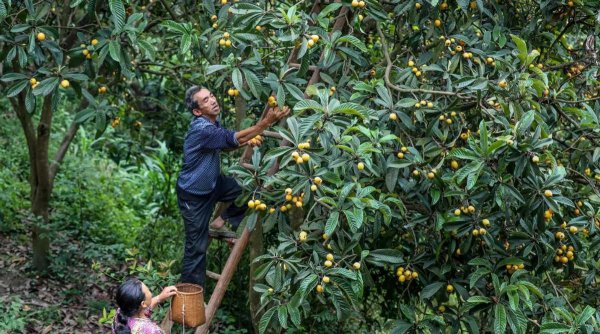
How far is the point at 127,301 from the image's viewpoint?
11.4ft

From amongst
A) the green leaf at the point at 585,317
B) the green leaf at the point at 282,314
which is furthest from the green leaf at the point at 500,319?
the green leaf at the point at 282,314

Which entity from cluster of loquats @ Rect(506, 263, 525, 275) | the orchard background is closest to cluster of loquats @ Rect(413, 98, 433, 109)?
the orchard background

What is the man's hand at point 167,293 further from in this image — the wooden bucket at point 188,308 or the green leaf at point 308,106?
the green leaf at point 308,106

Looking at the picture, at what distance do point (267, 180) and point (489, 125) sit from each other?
1.09 meters

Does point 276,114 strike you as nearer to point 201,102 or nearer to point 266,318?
point 201,102

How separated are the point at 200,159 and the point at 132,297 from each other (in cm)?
97

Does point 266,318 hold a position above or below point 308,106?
below

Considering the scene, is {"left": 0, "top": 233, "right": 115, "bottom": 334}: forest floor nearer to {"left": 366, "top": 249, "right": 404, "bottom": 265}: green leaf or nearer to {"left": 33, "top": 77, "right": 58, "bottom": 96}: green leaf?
{"left": 33, "top": 77, "right": 58, "bottom": 96}: green leaf

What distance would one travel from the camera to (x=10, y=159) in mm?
7957

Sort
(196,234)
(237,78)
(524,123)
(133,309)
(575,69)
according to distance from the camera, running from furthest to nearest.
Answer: (575,69)
(196,234)
(237,78)
(133,309)
(524,123)

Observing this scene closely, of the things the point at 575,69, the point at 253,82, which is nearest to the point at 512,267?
the point at 575,69

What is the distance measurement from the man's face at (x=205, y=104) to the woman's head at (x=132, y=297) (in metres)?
1.06

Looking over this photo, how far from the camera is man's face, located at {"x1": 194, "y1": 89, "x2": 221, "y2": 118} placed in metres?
4.16

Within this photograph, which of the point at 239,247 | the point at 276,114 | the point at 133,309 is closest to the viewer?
the point at 133,309
